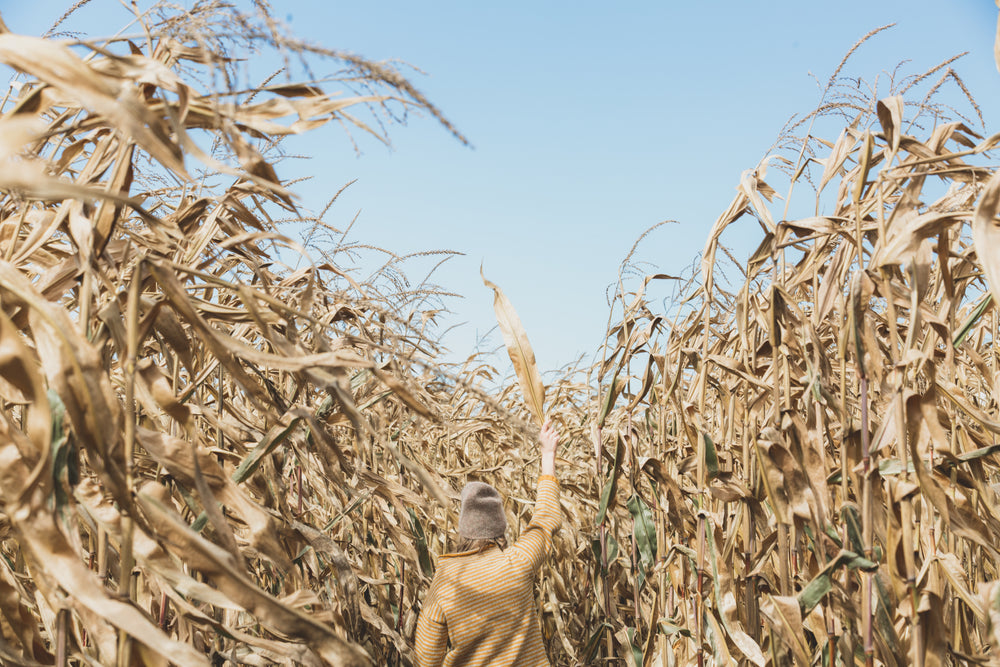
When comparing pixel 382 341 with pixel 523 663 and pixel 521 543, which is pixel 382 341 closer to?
pixel 521 543

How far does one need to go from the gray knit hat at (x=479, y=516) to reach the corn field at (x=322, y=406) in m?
0.25

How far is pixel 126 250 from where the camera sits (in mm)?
1484

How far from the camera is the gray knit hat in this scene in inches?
115

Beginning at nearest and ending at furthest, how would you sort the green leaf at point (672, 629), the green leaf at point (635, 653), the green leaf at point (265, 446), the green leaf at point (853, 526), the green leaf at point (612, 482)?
the green leaf at point (265, 446) < the green leaf at point (853, 526) < the green leaf at point (612, 482) < the green leaf at point (672, 629) < the green leaf at point (635, 653)

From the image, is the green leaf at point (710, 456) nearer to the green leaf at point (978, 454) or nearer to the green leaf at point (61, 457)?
the green leaf at point (978, 454)

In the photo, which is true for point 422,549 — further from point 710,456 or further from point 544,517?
point 710,456

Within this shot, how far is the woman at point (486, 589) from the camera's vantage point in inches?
113

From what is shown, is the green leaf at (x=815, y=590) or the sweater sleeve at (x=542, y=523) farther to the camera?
the sweater sleeve at (x=542, y=523)

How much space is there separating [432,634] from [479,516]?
0.46 metres

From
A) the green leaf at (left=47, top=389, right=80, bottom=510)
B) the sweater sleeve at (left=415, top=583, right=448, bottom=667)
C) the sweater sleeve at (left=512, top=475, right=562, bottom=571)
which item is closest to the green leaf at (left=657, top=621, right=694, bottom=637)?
the sweater sleeve at (left=512, top=475, right=562, bottom=571)

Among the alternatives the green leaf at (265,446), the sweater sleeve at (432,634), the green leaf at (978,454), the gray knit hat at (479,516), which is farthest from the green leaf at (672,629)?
the green leaf at (265,446)

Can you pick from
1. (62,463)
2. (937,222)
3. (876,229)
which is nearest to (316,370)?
(62,463)

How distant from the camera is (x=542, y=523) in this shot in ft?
9.82

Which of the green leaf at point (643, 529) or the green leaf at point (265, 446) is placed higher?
the green leaf at point (265, 446)
